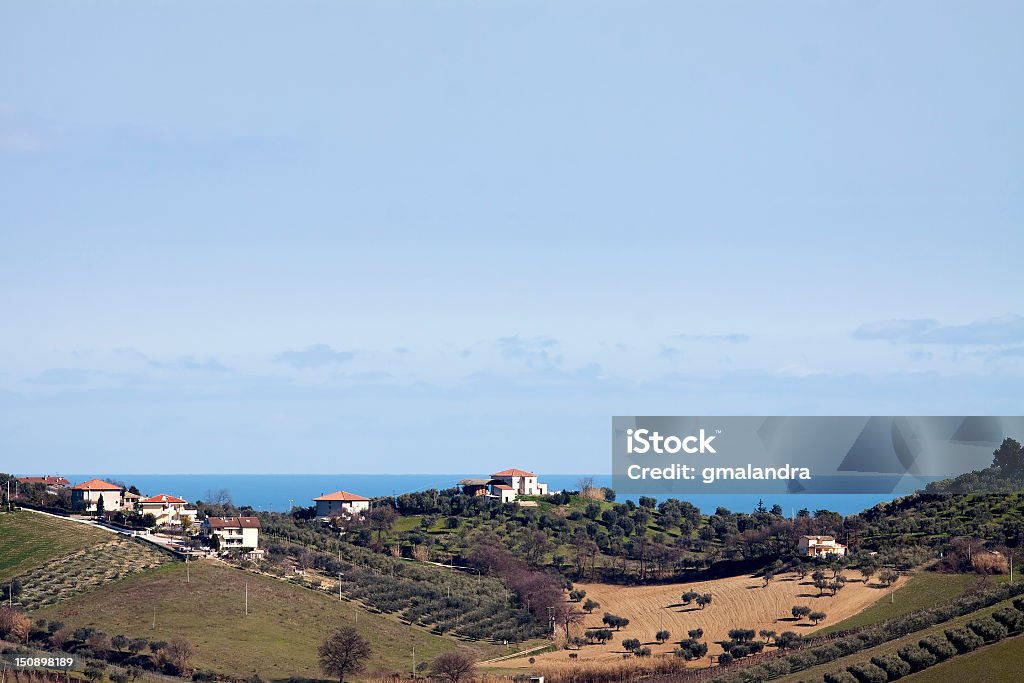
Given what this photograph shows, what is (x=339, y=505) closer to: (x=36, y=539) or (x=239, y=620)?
(x=36, y=539)

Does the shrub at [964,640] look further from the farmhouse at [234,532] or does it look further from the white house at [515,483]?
the white house at [515,483]

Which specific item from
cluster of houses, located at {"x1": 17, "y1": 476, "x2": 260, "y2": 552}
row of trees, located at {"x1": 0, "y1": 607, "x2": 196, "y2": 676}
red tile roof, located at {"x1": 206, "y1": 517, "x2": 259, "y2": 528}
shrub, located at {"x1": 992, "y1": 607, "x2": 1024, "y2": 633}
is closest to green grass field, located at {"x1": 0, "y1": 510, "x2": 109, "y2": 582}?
red tile roof, located at {"x1": 206, "y1": 517, "x2": 259, "y2": 528}

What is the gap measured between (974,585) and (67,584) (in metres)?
77.2

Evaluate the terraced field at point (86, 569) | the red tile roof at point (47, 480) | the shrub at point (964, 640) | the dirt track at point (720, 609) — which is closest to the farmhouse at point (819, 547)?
the dirt track at point (720, 609)

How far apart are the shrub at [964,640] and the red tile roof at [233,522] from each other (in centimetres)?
7758

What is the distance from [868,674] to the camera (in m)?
80.6

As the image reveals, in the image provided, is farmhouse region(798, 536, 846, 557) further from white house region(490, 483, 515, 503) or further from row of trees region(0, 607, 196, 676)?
row of trees region(0, 607, 196, 676)

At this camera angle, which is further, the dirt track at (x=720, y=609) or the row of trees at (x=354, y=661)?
the dirt track at (x=720, y=609)

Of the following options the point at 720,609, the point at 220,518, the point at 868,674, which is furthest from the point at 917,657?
the point at 220,518

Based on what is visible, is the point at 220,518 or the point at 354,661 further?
the point at 220,518

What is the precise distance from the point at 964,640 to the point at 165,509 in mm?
97882

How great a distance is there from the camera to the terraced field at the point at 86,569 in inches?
4503

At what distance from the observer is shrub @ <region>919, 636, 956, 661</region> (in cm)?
8169

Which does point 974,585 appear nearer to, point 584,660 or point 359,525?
point 584,660
